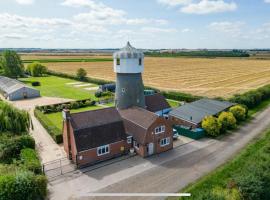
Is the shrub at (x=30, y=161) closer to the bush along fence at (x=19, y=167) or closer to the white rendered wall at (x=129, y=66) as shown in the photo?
the bush along fence at (x=19, y=167)

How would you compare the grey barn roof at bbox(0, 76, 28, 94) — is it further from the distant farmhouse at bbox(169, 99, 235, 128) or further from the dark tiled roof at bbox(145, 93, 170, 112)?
the distant farmhouse at bbox(169, 99, 235, 128)

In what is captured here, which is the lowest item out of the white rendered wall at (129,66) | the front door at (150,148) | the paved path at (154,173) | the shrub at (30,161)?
the paved path at (154,173)

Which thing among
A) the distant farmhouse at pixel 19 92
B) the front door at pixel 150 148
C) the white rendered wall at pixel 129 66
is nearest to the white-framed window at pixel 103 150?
the front door at pixel 150 148

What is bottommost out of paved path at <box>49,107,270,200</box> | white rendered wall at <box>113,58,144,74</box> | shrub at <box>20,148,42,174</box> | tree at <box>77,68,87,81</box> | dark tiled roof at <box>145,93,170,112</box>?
paved path at <box>49,107,270,200</box>

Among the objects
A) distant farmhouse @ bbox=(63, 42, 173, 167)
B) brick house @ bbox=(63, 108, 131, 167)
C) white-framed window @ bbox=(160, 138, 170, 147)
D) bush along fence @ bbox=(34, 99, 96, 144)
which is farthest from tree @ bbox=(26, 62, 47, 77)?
white-framed window @ bbox=(160, 138, 170, 147)

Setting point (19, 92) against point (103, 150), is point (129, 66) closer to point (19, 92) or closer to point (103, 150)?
point (103, 150)

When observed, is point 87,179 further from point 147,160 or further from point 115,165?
point 147,160

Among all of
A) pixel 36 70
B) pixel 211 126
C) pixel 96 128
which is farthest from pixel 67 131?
pixel 36 70
